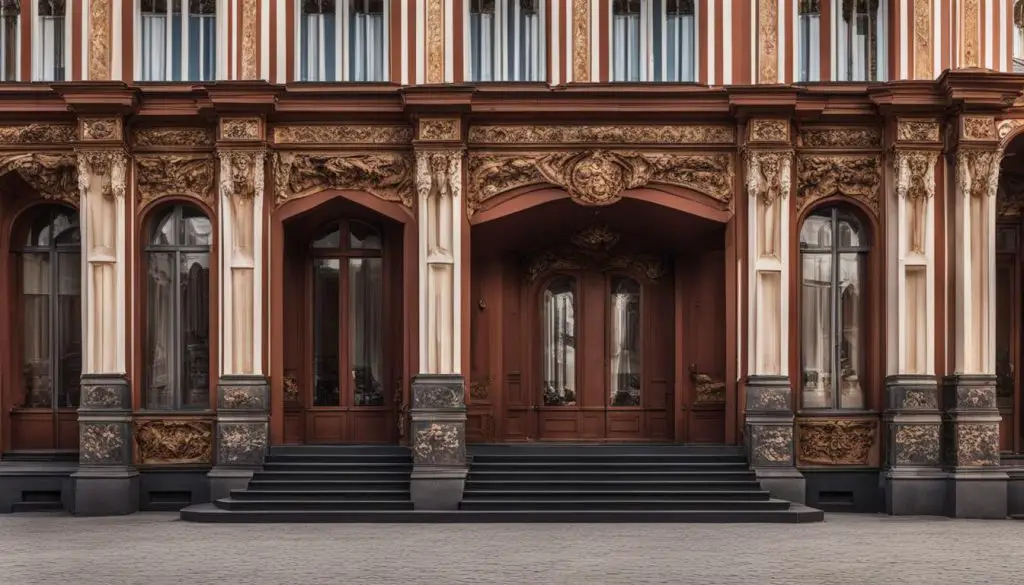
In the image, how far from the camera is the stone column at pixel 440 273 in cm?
2230

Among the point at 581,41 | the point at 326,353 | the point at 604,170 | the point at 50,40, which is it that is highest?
the point at 50,40

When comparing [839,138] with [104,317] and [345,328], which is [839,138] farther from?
[104,317]

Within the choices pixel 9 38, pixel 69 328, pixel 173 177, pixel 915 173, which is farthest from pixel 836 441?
pixel 9 38

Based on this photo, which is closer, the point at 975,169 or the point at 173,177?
the point at 975,169

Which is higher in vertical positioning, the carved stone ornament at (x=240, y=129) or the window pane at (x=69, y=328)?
the carved stone ornament at (x=240, y=129)

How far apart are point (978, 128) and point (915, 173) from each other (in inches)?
43.7

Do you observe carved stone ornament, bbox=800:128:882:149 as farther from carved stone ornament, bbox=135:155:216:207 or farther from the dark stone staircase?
carved stone ornament, bbox=135:155:216:207

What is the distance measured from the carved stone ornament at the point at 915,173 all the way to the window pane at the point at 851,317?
135 centimetres

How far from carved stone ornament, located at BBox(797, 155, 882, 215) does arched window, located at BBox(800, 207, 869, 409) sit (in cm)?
41

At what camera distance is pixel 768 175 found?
2259 cm

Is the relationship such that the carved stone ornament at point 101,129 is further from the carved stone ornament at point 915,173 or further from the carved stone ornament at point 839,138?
the carved stone ornament at point 915,173

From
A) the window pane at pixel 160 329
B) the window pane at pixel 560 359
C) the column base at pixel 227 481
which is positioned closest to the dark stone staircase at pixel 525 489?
the column base at pixel 227 481

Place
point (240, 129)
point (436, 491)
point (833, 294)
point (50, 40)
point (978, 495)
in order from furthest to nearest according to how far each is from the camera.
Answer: point (50, 40) → point (833, 294) → point (240, 129) → point (978, 495) → point (436, 491)

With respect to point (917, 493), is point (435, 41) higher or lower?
higher
